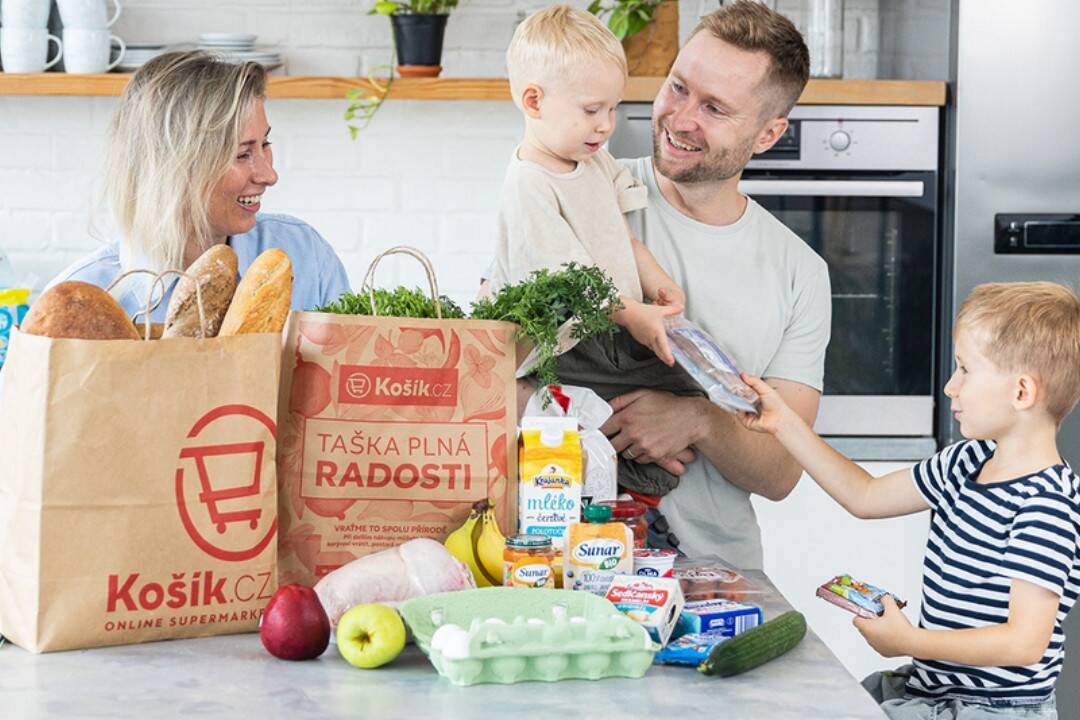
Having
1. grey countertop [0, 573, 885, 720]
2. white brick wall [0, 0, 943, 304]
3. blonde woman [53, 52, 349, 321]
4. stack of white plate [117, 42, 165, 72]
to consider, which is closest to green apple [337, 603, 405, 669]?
grey countertop [0, 573, 885, 720]

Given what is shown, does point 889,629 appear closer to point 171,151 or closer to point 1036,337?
point 1036,337

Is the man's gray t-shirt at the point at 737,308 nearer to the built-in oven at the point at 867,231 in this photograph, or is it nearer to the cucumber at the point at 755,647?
the cucumber at the point at 755,647

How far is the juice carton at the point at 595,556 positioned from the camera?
1435 millimetres

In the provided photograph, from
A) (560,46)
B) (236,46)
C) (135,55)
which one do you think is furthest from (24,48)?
(560,46)

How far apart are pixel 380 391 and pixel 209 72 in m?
0.99

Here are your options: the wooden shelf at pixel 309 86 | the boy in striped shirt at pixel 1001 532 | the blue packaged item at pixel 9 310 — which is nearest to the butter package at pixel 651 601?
the boy in striped shirt at pixel 1001 532

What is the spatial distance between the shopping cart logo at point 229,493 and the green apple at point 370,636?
0.50 ft

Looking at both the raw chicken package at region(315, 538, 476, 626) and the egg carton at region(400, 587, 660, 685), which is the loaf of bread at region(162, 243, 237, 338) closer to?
the raw chicken package at region(315, 538, 476, 626)

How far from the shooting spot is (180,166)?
2139 mm

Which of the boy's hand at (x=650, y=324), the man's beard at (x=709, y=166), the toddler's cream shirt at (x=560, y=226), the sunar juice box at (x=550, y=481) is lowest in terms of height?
the sunar juice box at (x=550, y=481)

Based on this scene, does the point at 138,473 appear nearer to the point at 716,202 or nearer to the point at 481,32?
the point at 716,202

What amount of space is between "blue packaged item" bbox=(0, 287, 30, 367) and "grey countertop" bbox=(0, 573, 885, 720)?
5.30 feet

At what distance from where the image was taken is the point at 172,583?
1.36 metres

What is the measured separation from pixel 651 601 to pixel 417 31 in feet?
7.73
